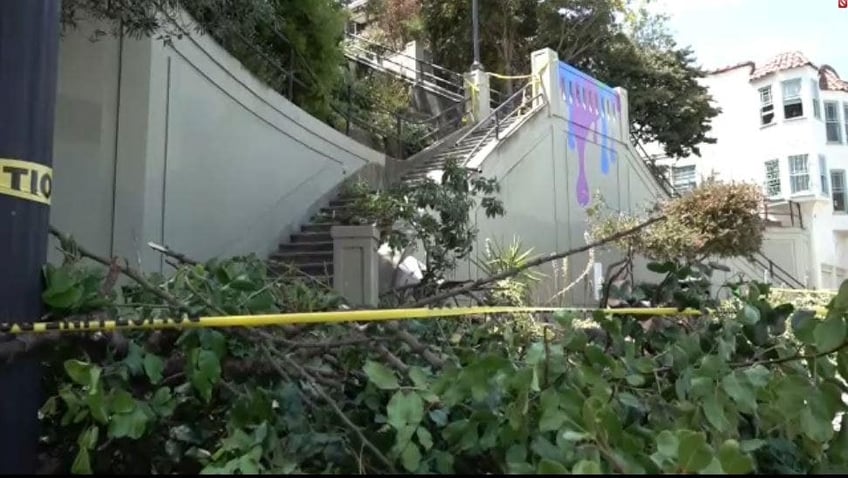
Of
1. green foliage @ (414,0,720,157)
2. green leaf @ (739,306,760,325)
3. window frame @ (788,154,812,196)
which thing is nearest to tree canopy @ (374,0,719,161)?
green foliage @ (414,0,720,157)

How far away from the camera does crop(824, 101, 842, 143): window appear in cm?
2953

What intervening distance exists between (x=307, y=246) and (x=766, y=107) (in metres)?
25.2

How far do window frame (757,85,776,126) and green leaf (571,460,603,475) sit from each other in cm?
3185

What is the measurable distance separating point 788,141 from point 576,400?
103 feet

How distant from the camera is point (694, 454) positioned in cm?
129

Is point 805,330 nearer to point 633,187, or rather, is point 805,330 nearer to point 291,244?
point 291,244

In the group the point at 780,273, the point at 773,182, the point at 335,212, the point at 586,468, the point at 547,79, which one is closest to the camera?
the point at 586,468

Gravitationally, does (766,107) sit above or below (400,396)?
above

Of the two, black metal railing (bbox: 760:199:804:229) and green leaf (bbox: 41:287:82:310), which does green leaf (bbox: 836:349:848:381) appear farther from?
black metal railing (bbox: 760:199:804:229)

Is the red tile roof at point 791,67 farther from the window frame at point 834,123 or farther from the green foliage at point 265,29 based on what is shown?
the green foliage at point 265,29

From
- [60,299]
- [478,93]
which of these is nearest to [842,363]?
[60,299]

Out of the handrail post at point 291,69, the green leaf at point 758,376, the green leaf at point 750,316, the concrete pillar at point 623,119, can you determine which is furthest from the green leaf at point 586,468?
the concrete pillar at point 623,119

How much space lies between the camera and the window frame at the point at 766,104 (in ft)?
97.7

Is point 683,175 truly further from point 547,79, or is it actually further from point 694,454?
point 694,454
